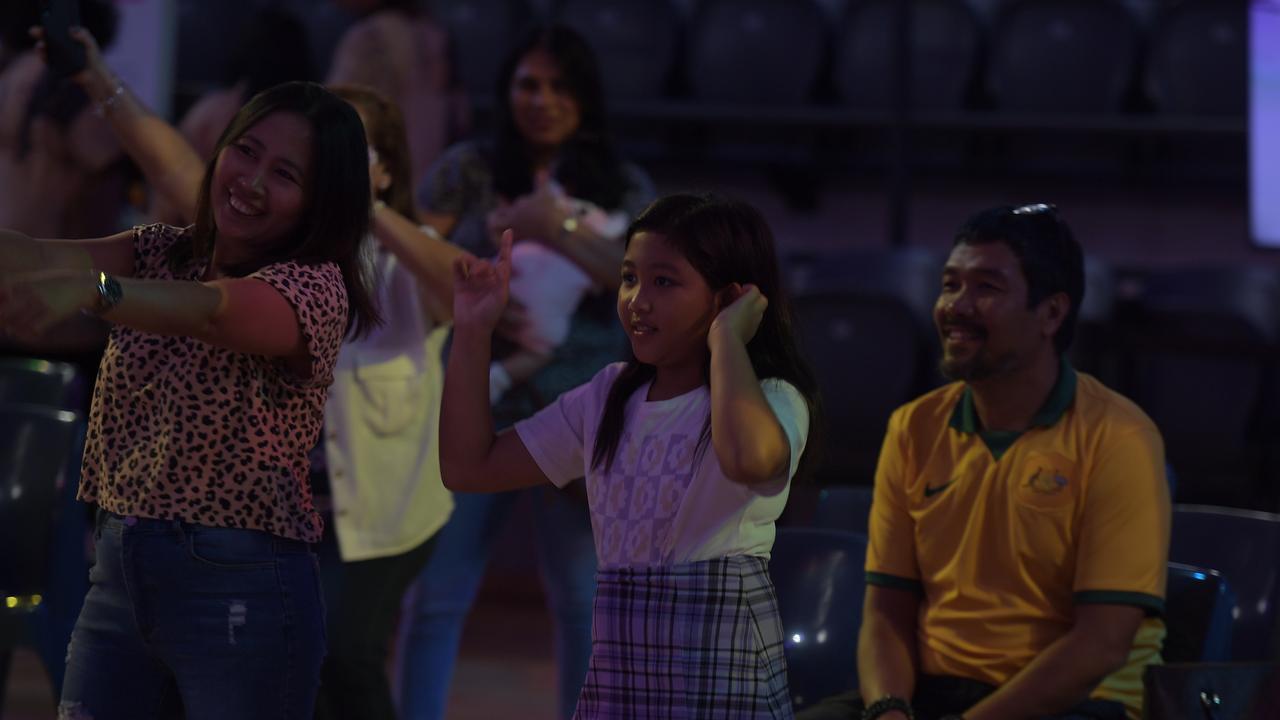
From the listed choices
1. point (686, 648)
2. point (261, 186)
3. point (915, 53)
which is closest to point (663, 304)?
point (686, 648)

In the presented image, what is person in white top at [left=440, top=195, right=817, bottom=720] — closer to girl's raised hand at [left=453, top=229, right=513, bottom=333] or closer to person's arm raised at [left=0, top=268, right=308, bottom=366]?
girl's raised hand at [left=453, top=229, right=513, bottom=333]

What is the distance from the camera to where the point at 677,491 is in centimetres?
168

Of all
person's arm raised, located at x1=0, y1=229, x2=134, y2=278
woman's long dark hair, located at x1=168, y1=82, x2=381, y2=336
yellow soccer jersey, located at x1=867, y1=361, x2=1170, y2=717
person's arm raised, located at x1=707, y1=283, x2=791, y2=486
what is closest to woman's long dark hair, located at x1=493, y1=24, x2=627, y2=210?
yellow soccer jersey, located at x1=867, y1=361, x2=1170, y2=717

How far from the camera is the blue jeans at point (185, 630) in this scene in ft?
5.49

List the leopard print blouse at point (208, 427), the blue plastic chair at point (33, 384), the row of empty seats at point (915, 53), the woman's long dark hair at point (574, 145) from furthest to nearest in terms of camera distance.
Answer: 1. the row of empty seats at point (915, 53)
2. the blue plastic chair at point (33, 384)
3. the woman's long dark hair at point (574, 145)
4. the leopard print blouse at point (208, 427)

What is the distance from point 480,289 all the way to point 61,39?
34.3 inches

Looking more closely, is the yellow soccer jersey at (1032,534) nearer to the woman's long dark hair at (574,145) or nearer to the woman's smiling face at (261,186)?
the woman's long dark hair at (574,145)

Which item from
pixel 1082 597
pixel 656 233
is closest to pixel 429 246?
pixel 656 233

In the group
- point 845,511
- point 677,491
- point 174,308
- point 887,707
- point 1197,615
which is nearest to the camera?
point 174,308

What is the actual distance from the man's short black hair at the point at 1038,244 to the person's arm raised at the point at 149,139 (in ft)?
3.91

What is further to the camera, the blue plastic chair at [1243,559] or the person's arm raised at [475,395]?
the blue plastic chair at [1243,559]

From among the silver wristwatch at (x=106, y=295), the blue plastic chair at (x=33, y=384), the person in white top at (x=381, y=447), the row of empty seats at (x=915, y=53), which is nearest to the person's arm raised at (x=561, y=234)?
the person in white top at (x=381, y=447)

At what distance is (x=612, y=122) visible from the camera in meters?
6.92

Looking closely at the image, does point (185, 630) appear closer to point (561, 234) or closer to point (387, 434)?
point (387, 434)
